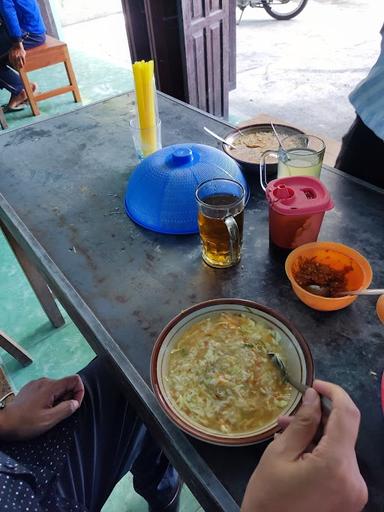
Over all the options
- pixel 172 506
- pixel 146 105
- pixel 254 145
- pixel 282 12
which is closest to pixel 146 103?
pixel 146 105

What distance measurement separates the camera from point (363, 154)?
125cm

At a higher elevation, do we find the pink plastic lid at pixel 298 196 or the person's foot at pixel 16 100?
the pink plastic lid at pixel 298 196

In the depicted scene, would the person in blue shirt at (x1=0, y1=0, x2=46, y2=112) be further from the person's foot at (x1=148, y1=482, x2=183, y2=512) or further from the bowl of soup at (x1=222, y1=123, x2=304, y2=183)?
the person's foot at (x1=148, y1=482, x2=183, y2=512)

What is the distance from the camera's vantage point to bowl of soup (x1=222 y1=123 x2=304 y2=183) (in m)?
1.15

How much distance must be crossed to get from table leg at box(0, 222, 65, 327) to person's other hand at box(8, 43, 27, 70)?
8.11ft

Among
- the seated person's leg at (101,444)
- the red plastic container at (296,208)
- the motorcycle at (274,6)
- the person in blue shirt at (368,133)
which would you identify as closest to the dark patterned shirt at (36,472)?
the seated person's leg at (101,444)

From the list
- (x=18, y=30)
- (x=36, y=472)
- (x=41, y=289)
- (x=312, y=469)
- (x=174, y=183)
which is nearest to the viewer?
(x=312, y=469)

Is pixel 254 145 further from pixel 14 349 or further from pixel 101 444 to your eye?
pixel 14 349

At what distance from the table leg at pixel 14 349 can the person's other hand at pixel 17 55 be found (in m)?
2.68

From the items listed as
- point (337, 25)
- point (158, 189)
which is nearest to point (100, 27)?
point (337, 25)

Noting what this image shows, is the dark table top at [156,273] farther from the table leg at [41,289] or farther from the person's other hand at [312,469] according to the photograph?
the table leg at [41,289]

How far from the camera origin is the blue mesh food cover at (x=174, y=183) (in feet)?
3.28

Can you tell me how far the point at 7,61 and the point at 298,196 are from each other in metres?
3.62

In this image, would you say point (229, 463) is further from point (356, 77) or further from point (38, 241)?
point (356, 77)
